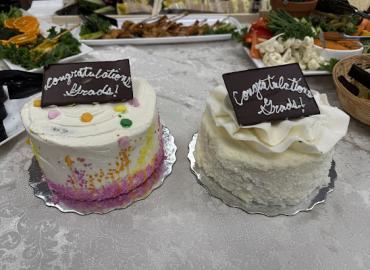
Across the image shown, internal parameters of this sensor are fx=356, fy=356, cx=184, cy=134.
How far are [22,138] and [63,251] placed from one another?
64cm

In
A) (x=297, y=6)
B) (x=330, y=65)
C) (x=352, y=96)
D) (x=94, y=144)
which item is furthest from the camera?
(x=297, y=6)

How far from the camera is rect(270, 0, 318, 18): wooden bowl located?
2.28 meters

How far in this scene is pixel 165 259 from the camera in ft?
3.68

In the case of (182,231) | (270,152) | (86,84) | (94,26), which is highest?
(86,84)

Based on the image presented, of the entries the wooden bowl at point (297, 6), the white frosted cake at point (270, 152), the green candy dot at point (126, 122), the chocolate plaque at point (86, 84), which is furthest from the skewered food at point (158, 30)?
the green candy dot at point (126, 122)

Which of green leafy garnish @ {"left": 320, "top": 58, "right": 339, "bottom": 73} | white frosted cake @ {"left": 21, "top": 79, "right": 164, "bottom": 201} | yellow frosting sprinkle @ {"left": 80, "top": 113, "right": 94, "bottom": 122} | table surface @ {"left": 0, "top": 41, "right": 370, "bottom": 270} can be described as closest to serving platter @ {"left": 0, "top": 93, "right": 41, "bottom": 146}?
table surface @ {"left": 0, "top": 41, "right": 370, "bottom": 270}

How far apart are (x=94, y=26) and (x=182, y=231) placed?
164 cm

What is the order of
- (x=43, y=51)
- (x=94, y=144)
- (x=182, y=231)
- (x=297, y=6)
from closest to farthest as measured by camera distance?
(x=94, y=144) < (x=182, y=231) < (x=43, y=51) < (x=297, y=6)

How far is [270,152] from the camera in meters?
1.11

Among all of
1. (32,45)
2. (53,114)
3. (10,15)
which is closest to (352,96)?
(53,114)

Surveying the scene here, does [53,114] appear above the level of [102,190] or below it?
above

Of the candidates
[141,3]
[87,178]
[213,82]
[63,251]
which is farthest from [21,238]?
[141,3]

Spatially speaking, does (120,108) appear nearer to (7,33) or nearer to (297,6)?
(7,33)

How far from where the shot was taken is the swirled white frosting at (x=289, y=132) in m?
1.11
